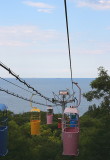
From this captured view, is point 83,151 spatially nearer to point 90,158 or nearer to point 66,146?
point 90,158

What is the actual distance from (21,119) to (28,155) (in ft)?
92.6

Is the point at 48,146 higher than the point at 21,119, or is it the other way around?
the point at 21,119

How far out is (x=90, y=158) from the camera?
22516mm

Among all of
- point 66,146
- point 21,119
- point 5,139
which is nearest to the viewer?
point 5,139

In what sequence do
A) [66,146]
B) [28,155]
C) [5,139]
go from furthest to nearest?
[28,155] < [66,146] < [5,139]

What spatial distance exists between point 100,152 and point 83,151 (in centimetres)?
140

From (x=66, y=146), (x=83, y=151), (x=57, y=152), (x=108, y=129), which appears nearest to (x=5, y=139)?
(x=66, y=146)

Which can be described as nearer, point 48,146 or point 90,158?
point 90,158

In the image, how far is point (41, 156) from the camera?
88.8 ft

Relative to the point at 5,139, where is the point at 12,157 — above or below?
below

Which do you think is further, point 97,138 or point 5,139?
point 97,138

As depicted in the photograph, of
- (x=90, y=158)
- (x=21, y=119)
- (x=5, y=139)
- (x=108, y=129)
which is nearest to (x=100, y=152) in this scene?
(x=90, y=158)

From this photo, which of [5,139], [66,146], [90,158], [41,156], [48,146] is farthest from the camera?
[48,146]

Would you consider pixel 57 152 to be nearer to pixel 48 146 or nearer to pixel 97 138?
pixel 48 146
